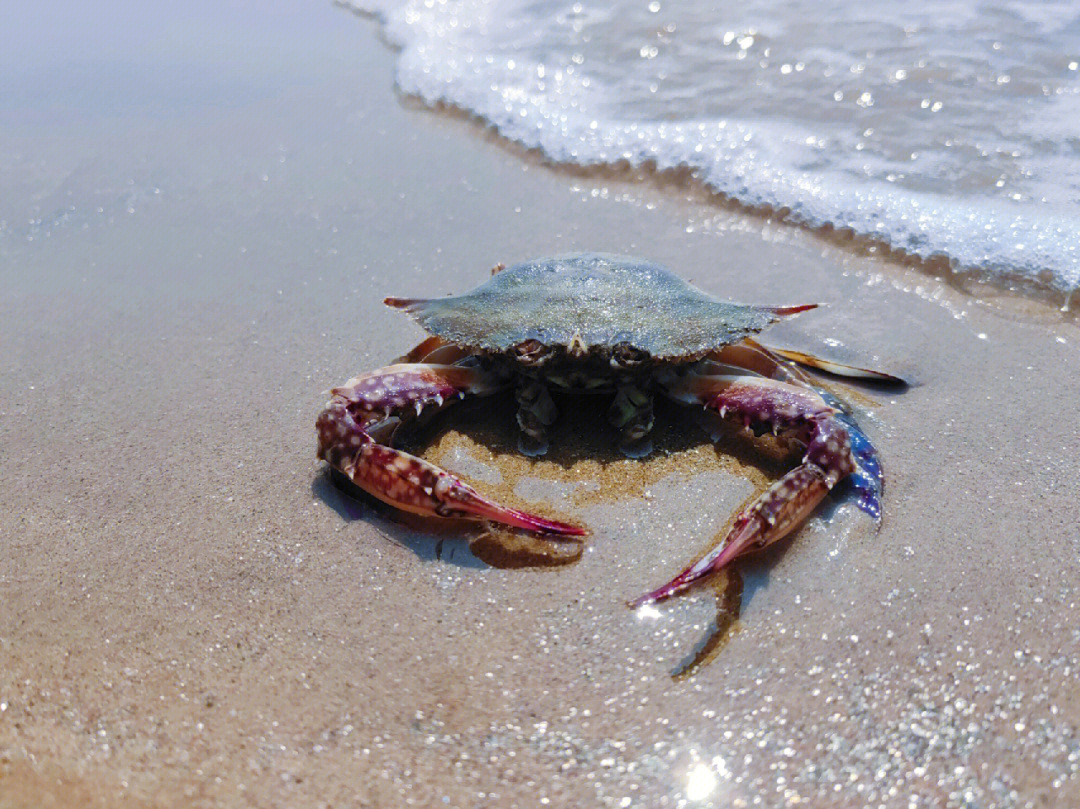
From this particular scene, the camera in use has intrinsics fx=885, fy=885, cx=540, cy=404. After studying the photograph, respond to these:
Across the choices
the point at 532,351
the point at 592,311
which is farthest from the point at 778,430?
the point at 532,351

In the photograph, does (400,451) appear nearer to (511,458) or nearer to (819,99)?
(511,458)

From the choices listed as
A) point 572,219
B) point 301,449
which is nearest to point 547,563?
point 301,449

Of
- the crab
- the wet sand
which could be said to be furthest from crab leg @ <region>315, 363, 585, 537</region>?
the wet sand

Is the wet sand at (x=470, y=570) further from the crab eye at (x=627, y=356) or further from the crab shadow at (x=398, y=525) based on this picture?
the crab eye at (x=627, y=356)

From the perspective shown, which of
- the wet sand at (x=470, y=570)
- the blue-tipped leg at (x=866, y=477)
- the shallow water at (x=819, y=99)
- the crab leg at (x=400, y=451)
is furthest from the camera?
the shallow water at (x=819, y=99)

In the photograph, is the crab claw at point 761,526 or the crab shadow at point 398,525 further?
the crab shadow at point 398,525

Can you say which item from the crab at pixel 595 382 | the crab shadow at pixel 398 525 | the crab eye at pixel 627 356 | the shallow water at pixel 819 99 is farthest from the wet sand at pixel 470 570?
the shallow water at pixel 819 99
